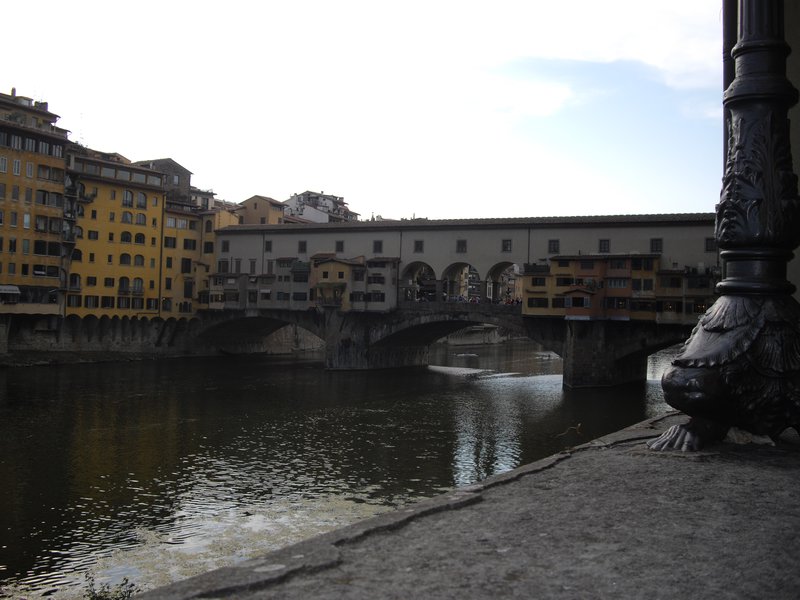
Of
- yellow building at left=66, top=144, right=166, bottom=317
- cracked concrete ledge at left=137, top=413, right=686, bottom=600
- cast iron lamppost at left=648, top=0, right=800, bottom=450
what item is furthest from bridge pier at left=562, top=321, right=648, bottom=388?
cracked concrete ledge at left=137, top=413, right=686, bottom=600

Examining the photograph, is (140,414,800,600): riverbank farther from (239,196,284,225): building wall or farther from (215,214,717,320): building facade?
(239,196,284,225): building wall

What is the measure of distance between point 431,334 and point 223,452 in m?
34.5

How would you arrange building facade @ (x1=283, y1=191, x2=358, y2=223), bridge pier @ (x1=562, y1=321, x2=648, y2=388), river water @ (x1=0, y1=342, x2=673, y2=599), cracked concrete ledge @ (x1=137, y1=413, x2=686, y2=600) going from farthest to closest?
building facade @ (x1=283, y1=191, x2=358, y2=223)
bridge pier @ (x1=562, y1=321, x2=648, y2=388)
river water @ (x1=0, y1=342, x2=673, y2=599)
cracked concrete ledge @ (x1=137, y1=413, x2=686, y2=600)

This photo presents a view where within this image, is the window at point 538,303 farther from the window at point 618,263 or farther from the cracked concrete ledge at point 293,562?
the cracked concrete ledge at point 293,562

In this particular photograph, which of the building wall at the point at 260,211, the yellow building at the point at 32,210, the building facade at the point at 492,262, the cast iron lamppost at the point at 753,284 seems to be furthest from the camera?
the building wall at the point at 260,211

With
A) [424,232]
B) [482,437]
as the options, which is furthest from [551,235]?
[482,437]

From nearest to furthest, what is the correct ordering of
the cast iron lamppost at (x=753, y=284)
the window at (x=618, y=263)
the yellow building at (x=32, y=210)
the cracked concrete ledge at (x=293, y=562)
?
the cracked concrete ledge at (x=293, y=562) → the cast iron lamppost at (x=753, y=284) → the window at (x=618, y=263) → the yellow building at (x=32, y=210)

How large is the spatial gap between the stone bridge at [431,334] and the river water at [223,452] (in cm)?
233

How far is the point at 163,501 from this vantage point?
1834 cm

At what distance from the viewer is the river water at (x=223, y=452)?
48.8 feet

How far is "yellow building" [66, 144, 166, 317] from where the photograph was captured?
54469 millimetres

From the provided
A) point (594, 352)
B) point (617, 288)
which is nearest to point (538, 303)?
point (594, 352)

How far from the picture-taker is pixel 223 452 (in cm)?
2450

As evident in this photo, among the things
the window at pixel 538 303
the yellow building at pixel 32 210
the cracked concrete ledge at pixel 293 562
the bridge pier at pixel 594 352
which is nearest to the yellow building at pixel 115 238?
the yellow building at pixel 32 210
